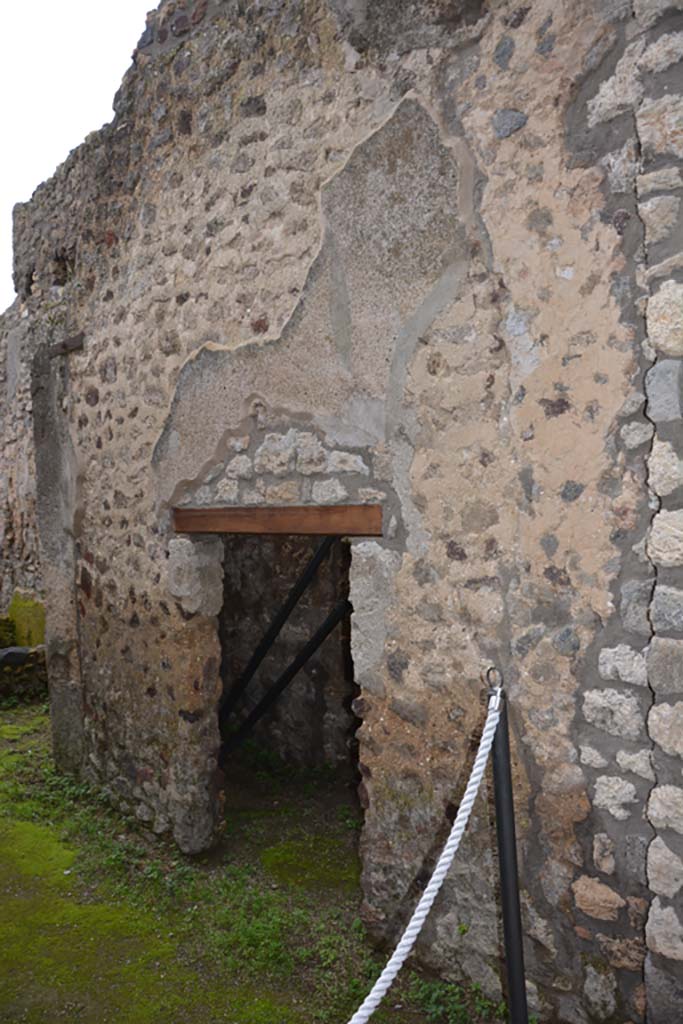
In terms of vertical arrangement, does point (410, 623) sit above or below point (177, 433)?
below

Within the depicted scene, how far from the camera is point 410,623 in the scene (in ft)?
9.18

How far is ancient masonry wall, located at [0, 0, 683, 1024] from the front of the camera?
7.25 ft

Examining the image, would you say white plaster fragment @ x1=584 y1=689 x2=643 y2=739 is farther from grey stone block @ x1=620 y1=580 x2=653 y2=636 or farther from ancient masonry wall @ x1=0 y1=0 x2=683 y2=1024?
grey stone block @ x1=620 y1=580 x2=653 y2=636

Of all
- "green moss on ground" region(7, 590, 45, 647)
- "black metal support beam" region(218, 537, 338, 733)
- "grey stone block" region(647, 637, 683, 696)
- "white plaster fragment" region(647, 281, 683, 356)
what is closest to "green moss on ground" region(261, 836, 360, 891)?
"black metal support beam" region(218, 537, 338, 733)

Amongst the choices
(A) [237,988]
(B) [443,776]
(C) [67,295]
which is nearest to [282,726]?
(A) [237,988]

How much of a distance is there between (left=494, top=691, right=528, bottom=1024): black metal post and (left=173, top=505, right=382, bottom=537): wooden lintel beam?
3.59ft

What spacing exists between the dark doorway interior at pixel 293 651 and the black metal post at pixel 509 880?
9.81 ft


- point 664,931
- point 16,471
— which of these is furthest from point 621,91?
point 16,471

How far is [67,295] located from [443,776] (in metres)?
3.46

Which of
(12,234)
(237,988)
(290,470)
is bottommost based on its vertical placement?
(237,988)

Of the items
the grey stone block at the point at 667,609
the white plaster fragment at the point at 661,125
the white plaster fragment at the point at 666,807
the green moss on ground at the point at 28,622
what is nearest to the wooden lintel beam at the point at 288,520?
the grey stone block at the point at 667,609

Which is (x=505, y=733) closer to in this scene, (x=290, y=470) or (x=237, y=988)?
(x=290, y=470)

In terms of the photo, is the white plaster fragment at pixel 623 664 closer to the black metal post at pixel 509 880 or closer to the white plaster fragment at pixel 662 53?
the black metal post at pixel 509 880

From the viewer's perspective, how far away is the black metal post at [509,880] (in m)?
1.92
